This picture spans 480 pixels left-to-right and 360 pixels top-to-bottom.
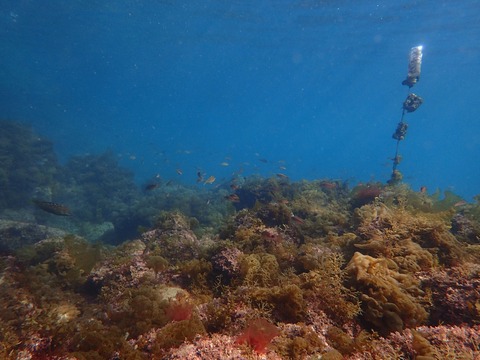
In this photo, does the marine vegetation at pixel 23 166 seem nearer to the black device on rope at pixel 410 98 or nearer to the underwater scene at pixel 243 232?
the underwater scene at pixel 243 232

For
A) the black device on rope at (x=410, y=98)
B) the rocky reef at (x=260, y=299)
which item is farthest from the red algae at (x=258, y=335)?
the black device on rope at (x=410, y=98)

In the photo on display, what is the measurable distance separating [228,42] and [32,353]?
146 ft

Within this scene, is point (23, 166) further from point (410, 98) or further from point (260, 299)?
point (410, 98)

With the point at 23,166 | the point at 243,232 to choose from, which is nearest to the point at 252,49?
the point at 23,166

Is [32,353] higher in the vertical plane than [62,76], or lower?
lower

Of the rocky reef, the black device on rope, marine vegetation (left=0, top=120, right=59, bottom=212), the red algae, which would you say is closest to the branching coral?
the rocky reef

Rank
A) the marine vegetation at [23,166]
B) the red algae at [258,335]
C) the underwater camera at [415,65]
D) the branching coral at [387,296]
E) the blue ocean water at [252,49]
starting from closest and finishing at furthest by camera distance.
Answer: the red algae at [258,335]
the branching coral at [387,296]
the underwater camera at [415,65]
the marine vegetation at [23,166]
the blue ocean water at [252,49]

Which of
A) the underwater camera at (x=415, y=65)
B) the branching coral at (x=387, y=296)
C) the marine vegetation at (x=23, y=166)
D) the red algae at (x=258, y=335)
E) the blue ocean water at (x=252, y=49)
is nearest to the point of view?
the red algae at (x=258, y=335)

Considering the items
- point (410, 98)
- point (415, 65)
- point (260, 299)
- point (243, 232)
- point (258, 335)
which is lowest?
point (258, 335)

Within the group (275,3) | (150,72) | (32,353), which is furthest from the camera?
(150,72)

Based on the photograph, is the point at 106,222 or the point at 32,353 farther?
the point at 106,222

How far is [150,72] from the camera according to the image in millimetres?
77188

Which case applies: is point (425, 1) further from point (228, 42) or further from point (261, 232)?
point (261, 232)

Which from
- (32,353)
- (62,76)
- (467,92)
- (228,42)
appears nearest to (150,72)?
(62,76)
